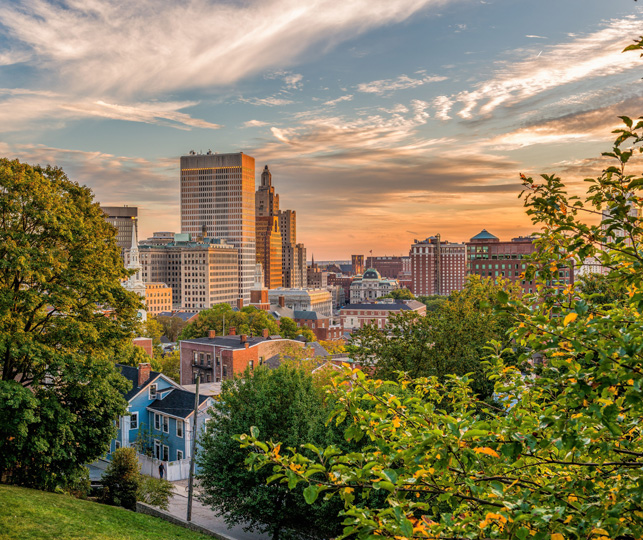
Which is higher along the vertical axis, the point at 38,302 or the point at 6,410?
the point at 38,302

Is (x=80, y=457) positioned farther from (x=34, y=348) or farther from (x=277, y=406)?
(x=277, y=406)

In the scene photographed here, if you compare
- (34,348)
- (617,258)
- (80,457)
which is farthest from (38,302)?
(617,258)

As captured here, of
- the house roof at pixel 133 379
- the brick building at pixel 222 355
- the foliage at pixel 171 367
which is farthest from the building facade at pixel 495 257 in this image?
the house roof at pixel 133 379

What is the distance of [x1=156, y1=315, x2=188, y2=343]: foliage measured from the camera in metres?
150

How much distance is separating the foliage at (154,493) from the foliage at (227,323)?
73.5m

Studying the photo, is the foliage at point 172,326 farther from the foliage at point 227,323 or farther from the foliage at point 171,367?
the foliage at point 171,367

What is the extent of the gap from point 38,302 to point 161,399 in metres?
28.6

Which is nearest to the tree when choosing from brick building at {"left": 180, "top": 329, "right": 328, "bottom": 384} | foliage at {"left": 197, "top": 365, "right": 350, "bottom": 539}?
foliage at {"left": 197, "top": 365, "right": 350, "bottom": 539}

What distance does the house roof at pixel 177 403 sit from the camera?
51.9 metres

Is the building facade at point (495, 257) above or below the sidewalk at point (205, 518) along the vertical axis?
above

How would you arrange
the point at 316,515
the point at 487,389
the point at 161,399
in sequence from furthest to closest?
the point at 161,399 < the point at 487,389 < the point at 316,515

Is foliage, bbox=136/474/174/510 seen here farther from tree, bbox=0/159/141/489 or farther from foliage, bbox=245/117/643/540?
foliage, bbox=245/117/643/540

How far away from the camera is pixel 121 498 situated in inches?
1416

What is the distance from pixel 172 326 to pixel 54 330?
125m
